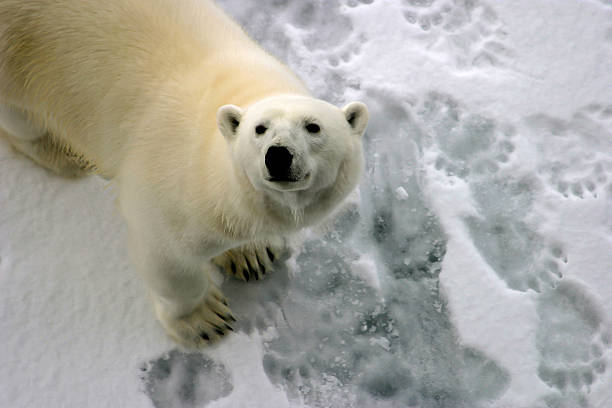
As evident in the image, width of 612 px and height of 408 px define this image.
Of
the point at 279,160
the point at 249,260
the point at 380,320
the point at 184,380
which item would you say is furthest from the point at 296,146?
the point at 184,380

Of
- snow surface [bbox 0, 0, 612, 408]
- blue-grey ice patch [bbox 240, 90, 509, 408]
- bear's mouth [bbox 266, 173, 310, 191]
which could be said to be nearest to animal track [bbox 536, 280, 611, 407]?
snow surface [bbox 0, 0, 612, 408]

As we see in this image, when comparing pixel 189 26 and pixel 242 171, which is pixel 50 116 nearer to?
pixel 189 26

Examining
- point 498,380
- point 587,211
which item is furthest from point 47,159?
point 587,211

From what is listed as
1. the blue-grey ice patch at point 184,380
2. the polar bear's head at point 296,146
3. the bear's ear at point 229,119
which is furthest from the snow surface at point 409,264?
the bear's ear at point 229,119

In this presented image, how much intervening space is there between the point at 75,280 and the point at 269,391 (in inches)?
45.5

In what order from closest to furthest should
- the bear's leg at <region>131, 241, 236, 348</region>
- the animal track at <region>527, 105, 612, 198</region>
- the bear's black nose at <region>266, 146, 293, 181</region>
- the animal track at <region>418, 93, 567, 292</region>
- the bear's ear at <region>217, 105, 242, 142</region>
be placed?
the bear's black nose at <region>266, 146, 293, 181</region> → the bear's ear at <region>217, 105, 242, 142</region> → the bear's leg at <region>131, 241, 236, 348</region> → the animal track at <region>418, 93, 567, 292</region> → the animal track at <region>527, 105, 612, 198</region>

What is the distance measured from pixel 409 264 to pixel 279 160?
1.60 m

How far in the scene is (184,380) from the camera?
2750 millimetres

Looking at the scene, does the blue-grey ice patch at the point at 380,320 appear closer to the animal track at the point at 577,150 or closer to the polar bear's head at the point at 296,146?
the animal track at the point at 577,150

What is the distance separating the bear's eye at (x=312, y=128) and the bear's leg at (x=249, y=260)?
48.6 inches

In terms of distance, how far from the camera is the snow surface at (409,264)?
8.99 feet

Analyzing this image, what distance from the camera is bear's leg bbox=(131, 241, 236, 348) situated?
2342 millimetres

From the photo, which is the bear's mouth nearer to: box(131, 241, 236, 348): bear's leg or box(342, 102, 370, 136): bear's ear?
box(342, 102, 370, 136): bear's ear

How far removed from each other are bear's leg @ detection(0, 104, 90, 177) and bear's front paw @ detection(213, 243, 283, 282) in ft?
3.06
